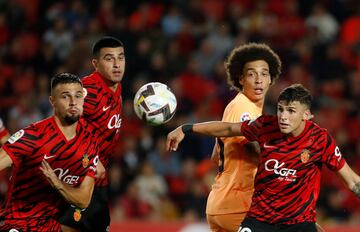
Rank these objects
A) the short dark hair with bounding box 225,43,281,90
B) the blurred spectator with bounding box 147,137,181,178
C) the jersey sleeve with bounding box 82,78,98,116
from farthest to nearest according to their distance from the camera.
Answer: the blurred spectator with bounding box 147,137,181,178
the short dark hair with bounding box 225,43,281,90
the jersey sleeve with bounding box 82,78,98,116

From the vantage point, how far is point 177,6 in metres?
13.6

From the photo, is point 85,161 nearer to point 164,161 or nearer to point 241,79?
point 241,79

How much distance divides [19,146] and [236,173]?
172 cm

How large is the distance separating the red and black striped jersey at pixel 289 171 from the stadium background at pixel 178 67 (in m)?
3.50

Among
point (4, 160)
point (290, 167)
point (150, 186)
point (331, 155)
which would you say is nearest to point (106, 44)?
point (4, 160)

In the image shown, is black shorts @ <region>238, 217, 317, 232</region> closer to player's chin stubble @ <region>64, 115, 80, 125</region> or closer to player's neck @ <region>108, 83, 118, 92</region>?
player's chin stubble @ <region>64, 115, 80, 125</region>

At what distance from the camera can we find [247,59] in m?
7.34

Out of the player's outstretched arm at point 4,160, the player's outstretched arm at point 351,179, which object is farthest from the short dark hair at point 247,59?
the player's outstretched arm at point 4,160

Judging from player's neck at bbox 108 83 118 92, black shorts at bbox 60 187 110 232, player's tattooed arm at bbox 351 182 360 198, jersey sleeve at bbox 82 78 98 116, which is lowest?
black shorts at bbox 60 187 110 232

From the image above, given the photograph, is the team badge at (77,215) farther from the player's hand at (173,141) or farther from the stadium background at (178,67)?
the stadium background at (178,67)

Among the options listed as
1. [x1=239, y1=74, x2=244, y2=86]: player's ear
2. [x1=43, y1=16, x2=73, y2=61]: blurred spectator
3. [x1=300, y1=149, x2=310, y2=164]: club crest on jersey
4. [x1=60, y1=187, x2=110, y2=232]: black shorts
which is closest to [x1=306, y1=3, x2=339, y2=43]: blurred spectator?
[x1=43, y1=16, x2=73, y2=61]: blurred spectator

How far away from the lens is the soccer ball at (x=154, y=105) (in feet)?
23.4

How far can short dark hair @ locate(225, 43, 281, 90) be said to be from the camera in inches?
290

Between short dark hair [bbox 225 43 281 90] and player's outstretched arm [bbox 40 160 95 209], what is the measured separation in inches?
66.2
